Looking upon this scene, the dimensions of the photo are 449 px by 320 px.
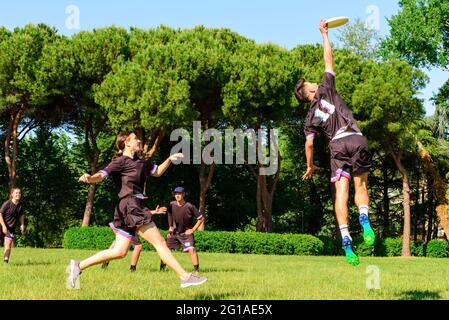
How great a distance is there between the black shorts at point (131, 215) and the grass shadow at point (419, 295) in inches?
144

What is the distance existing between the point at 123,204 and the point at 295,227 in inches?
1709

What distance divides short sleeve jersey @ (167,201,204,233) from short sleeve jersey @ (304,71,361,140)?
6.24 meters

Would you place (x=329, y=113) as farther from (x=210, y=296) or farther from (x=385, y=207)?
(x=385, y=207)

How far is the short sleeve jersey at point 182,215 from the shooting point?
14352 mm

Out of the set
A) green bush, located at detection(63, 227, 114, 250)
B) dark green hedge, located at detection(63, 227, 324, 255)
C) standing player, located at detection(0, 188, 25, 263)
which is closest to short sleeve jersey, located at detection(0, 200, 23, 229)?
standing player, located at detection(0, 188, 25, 263)

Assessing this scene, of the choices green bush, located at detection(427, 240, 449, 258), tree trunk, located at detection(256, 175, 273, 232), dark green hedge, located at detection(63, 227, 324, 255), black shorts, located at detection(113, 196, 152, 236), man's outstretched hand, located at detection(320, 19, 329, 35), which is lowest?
green bush, located at detection(427, 240, 449, 258)

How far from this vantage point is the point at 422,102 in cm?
3716

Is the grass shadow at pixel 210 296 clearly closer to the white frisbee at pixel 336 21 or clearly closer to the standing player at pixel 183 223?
the white frisbee at pixel 336 21

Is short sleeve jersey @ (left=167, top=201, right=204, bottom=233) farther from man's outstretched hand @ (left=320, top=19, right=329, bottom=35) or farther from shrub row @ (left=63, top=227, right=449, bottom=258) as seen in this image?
shrub row @ (left=63, top=227, right=449, bottom=258)

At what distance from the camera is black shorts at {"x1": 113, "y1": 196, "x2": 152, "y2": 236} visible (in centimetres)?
860

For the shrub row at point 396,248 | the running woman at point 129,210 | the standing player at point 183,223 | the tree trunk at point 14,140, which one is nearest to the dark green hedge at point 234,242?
the shrub row at point 396,248

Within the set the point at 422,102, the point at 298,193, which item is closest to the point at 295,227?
the point at 298,193

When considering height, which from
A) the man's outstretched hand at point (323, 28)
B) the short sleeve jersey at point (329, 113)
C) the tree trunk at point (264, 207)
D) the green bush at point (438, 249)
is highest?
the man's outstretched hand at point (323, 28)

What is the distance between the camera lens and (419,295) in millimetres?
8680
